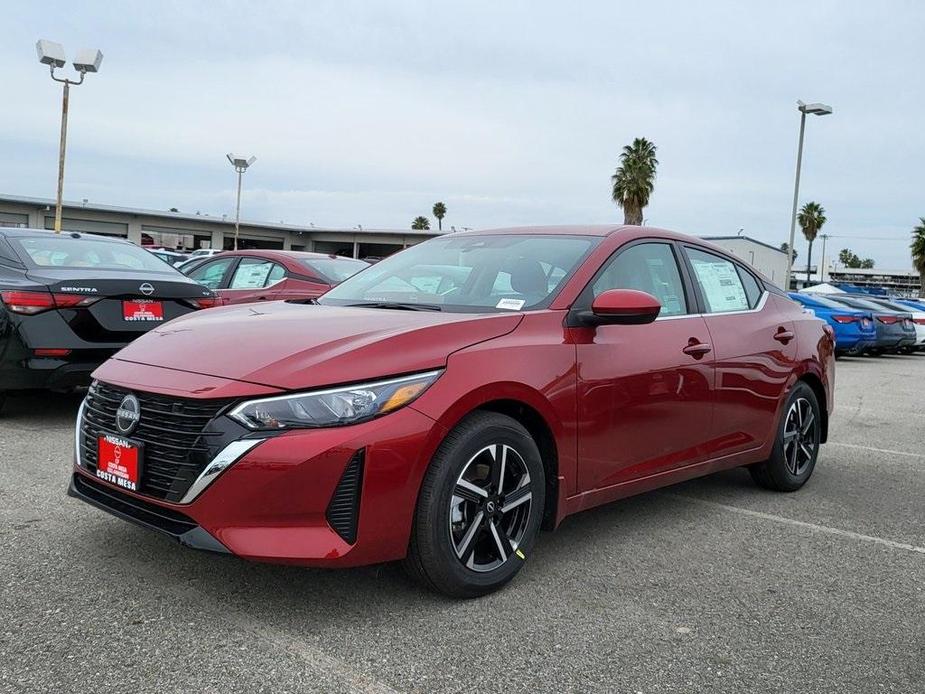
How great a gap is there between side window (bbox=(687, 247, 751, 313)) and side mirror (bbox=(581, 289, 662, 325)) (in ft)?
3.56

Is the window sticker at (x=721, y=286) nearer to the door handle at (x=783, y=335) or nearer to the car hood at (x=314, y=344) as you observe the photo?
the door handle at (x=783, y=335)

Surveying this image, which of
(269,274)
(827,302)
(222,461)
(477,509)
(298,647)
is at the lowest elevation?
(298,647)

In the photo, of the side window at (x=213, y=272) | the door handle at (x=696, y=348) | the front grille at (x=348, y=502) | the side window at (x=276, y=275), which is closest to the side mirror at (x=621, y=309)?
the door handle at (x=696, y=348)

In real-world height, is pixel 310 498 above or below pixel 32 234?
below

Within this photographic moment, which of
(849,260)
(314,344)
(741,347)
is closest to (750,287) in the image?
(741,347)

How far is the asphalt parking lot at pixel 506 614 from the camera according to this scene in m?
2.63

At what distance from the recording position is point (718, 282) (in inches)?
190

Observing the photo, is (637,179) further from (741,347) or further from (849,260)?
(849,260)

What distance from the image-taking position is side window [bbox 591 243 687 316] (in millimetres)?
4039

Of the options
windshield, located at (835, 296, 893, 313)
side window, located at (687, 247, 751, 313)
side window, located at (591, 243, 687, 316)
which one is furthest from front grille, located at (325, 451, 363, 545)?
windshield, located at (835, 296, 893, 313)

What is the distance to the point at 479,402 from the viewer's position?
10.3ft

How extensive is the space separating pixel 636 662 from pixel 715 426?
1.93 metres

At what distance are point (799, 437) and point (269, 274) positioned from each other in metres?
6.54

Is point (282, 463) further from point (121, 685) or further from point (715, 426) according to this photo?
point (715, 426)
